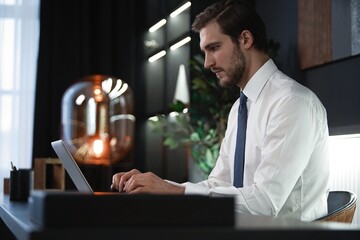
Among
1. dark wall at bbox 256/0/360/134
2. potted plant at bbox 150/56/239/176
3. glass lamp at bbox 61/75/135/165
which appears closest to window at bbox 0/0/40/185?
glass lamp at bbox 61/75/135/165

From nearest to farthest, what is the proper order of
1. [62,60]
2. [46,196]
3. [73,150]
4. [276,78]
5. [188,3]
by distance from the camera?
[46,196] < [276,78] < [188,3] < [73,150] < [62,60]

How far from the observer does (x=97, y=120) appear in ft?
20.3

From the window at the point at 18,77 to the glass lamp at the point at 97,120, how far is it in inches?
15.8

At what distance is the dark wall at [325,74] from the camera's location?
3266mm

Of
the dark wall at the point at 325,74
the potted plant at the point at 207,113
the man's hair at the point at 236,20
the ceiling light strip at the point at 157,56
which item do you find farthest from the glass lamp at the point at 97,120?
the man's hair at the point at 236,20

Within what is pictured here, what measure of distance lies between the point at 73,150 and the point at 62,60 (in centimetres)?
108

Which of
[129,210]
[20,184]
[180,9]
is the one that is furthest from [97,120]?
[129,210]

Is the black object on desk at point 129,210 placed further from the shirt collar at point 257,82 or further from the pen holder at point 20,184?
the pen holder at point 20,184

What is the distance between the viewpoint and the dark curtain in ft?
21.7

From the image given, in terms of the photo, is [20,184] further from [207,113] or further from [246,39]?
[207,113]

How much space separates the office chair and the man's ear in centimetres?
61

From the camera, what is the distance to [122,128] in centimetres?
640

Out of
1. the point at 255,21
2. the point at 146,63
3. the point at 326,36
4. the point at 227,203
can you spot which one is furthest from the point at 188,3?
the point at 227,203

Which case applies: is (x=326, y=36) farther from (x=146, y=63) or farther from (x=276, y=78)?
(x=146, y=63)
